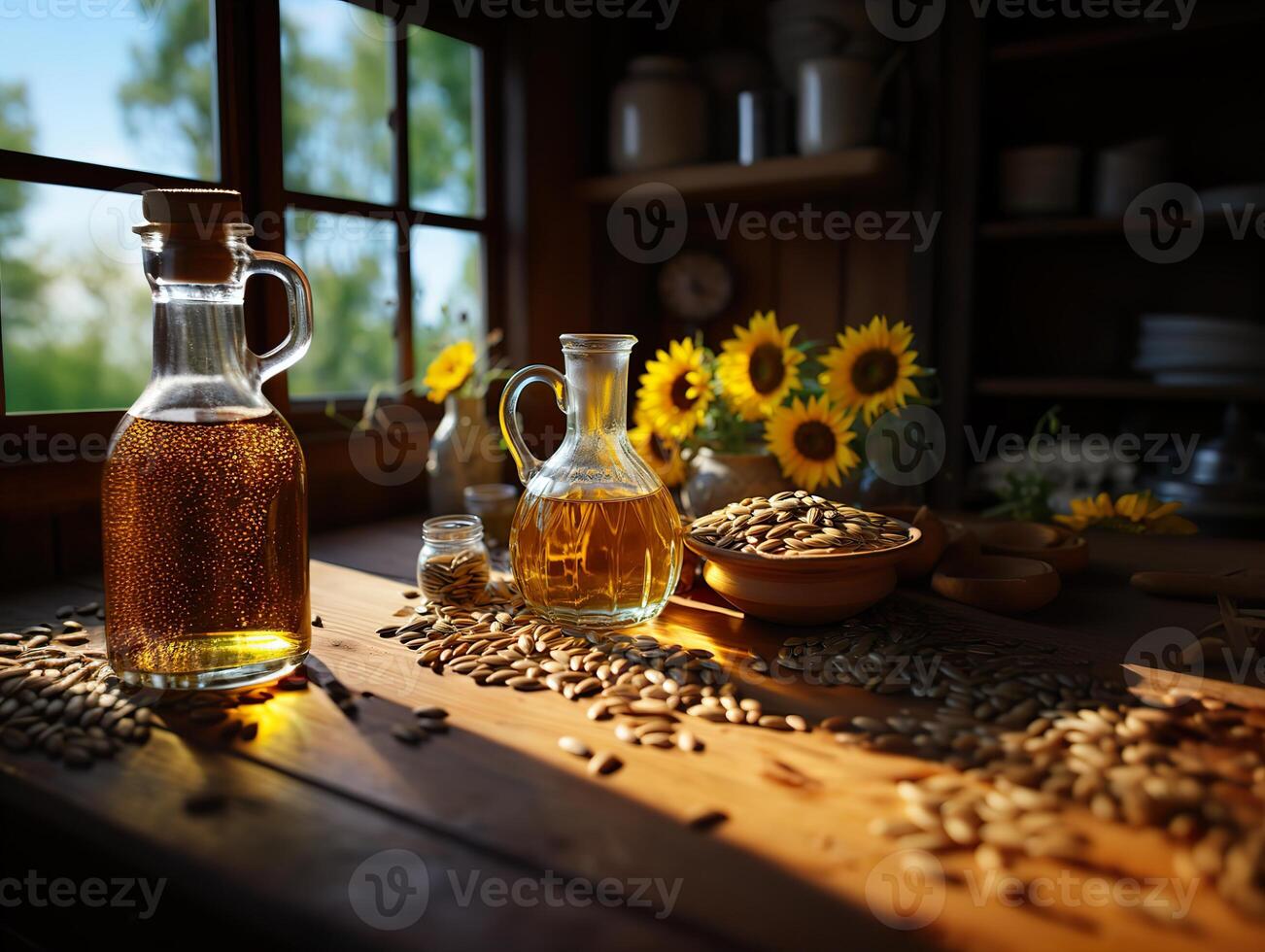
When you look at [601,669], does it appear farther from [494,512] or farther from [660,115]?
[660,115]

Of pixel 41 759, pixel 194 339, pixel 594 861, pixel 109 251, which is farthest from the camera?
pixel 109 251

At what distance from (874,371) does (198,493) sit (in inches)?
33.3

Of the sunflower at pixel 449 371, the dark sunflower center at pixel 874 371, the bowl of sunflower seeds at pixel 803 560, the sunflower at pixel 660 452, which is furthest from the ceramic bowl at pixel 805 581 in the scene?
the sunflower at pixel 449 371

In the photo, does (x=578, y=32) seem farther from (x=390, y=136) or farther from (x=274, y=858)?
(x=274, y=858)

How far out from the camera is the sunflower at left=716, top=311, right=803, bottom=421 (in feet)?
4.02

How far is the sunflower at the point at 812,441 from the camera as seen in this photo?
3.98 feet

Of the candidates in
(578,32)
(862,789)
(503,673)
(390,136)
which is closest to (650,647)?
(503,673)

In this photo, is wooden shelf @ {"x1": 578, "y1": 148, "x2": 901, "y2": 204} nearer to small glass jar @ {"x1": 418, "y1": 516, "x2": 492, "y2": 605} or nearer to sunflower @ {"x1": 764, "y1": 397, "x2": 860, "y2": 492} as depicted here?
Result: sunflower @ {"x1": 764, "y1": 397, "x2": 860, "y2": 492}

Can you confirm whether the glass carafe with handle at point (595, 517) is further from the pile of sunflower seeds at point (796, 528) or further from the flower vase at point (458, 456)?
the flower vase at point (458, 456)

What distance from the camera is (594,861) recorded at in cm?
52

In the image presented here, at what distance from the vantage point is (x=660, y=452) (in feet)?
4.60

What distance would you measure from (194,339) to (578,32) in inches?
66.4

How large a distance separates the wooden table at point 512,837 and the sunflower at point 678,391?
55 centimetres

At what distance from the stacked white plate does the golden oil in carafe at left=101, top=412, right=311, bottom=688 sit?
181cm
